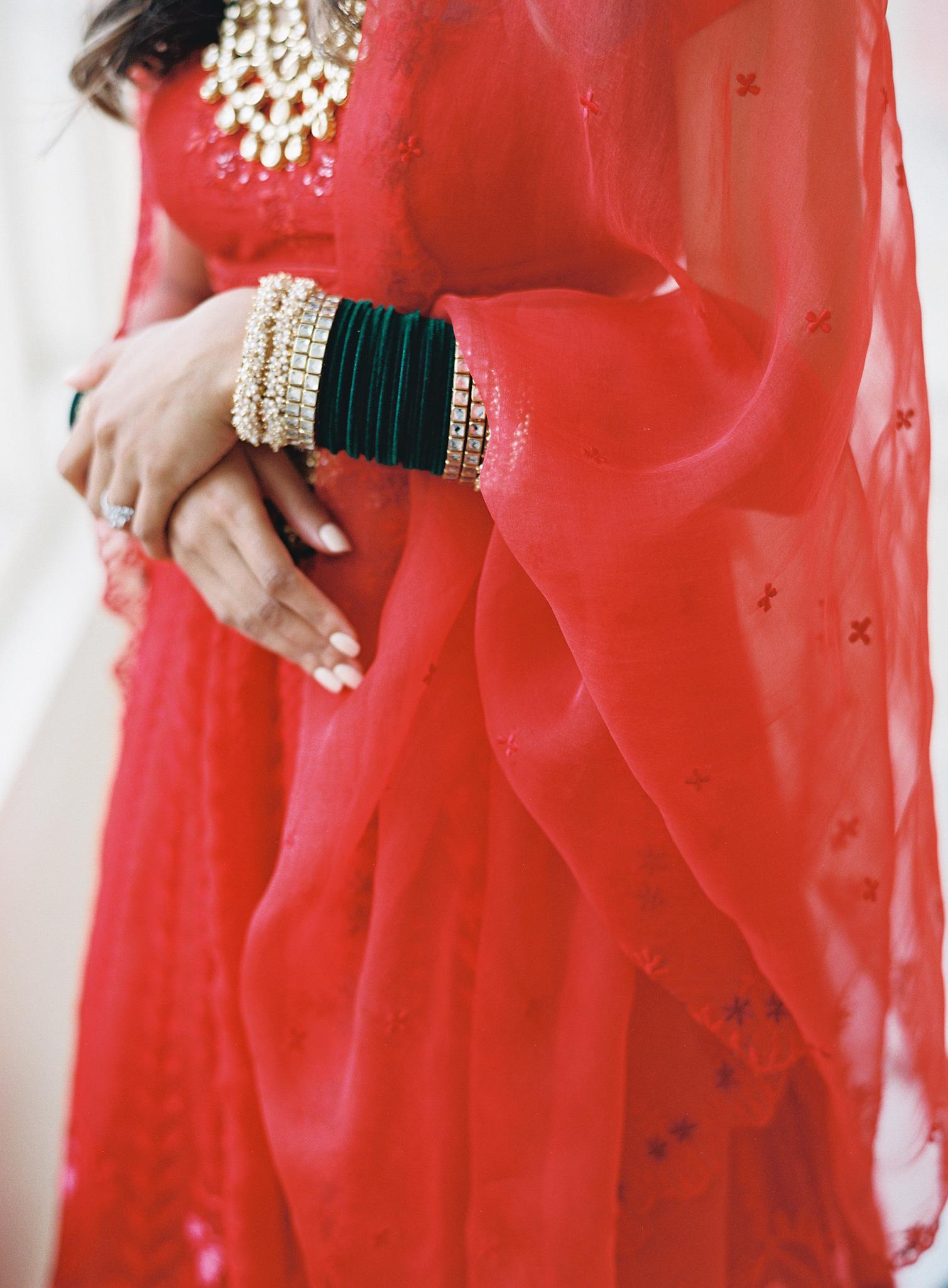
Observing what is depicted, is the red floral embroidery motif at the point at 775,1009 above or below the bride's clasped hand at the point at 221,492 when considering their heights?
below

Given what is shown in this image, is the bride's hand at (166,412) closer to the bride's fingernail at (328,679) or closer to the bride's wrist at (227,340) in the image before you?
the bride's wrist at (227,340)

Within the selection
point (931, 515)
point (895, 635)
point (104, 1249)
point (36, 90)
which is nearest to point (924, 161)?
point (931, 515)

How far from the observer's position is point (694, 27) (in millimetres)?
354

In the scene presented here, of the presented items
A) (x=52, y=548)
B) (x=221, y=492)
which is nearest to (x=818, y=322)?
(x=221, y=492)

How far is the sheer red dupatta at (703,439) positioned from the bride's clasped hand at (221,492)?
9 centimetres

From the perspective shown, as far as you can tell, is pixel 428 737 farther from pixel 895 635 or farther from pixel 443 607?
pixel 895 635

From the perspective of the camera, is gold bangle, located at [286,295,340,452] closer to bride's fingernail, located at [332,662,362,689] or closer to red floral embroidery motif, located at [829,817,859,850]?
bride's fingernail, located at [332,662,362,689]

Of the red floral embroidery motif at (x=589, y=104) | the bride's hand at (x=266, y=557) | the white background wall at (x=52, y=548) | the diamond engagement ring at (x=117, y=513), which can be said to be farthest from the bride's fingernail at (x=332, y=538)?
the white background wall at (x=52, y=548)

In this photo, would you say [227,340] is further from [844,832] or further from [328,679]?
[844,832]

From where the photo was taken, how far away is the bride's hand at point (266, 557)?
0.48 m

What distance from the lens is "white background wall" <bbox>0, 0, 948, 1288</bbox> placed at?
2.87ft

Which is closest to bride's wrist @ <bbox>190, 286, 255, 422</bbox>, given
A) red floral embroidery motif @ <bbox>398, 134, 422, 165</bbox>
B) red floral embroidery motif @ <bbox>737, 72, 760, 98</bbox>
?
red floral embroidery motif @ <bbox>398, 134, 422, 165</bbox>

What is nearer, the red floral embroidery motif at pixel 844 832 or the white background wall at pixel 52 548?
the red floral embroidery motif at pixel 844 832

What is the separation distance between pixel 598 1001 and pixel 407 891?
0.36 ft
